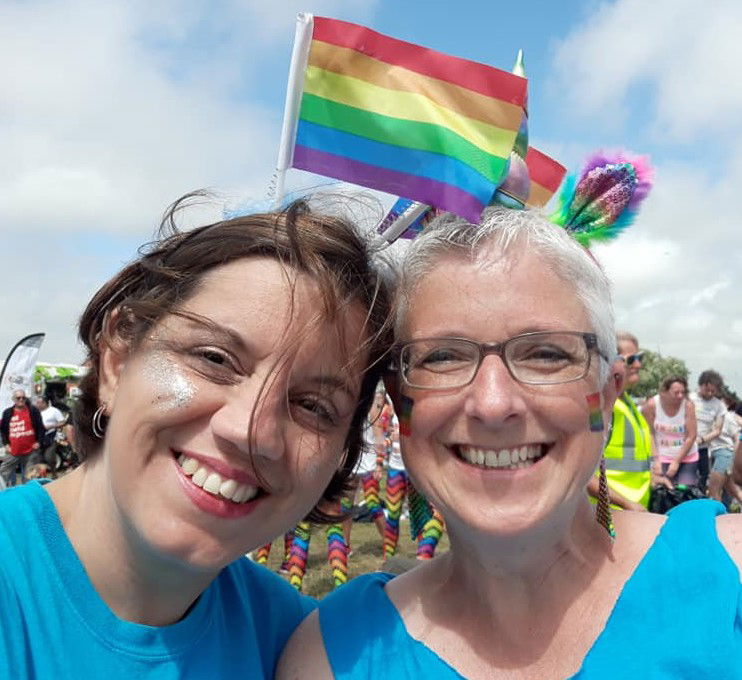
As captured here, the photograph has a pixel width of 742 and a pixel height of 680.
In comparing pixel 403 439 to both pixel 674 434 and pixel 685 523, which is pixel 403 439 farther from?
pixel 674 434

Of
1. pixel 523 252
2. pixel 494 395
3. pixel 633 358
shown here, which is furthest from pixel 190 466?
pixel 633 358

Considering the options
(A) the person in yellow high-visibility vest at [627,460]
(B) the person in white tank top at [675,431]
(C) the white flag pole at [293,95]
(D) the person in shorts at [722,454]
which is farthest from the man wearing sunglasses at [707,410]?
(C) the white flag pole at [293,95]

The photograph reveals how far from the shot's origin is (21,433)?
1059 cm

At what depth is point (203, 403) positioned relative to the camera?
4.72 feet

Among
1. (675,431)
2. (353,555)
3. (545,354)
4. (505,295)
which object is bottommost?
(353,555)

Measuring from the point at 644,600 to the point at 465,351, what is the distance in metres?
0.68

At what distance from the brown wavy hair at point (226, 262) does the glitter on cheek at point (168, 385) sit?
12 cm

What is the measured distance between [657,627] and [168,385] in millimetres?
1167

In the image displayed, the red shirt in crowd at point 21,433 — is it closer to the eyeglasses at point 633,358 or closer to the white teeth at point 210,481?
the eyeglasses at point 633,358

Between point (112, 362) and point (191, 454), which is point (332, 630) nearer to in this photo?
point (191, 454)

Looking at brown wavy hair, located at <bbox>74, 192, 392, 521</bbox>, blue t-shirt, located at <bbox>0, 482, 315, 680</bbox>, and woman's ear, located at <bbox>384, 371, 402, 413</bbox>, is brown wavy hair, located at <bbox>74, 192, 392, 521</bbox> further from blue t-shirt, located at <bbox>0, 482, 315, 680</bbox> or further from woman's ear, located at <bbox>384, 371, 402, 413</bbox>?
blue t-shirt, located at <bbox>0, 482, 315, 680</bbox>

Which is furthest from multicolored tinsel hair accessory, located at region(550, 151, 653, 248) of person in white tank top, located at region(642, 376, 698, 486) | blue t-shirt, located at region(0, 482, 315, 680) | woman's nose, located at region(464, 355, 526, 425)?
person in white tank top, located at region(642, 376, 698, 486)

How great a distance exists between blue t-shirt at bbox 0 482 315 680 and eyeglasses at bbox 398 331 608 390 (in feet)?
2.54

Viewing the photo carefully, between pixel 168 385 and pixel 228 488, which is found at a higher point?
pixel 168 385
